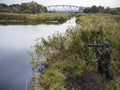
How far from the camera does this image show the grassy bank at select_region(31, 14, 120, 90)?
665 cm

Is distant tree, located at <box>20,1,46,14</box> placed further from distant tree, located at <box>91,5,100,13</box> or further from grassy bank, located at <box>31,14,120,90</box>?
grassy bank, located at <box>31,14,120,90</box>

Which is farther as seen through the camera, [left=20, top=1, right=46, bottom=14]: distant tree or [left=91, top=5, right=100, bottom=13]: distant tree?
[left=20, top=1, right=46, bottom=14]: distant tree

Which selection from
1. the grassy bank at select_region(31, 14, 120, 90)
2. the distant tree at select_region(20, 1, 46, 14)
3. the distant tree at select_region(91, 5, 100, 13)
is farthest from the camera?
the distant tree at select_region(20, 1, 46, 14)

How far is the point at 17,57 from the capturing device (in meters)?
11.4

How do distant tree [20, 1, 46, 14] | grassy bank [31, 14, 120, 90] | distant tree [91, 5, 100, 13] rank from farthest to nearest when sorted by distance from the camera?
distant tree [20, 1, 46, 14], distant tree [91, 5, 100, 13], grassy bank [31, 14, 120, 90]

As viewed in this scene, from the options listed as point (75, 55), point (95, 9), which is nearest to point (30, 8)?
point (95, 9)

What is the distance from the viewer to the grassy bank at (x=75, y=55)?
665cm

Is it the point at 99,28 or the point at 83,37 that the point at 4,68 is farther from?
the point at 99,28

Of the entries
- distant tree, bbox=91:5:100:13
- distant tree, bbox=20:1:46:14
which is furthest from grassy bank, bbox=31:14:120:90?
distant tree, bbox=20:1:46:14

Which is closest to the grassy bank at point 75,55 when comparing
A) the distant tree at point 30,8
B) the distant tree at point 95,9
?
the distant tree at point 95,9

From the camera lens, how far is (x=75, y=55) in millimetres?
8078

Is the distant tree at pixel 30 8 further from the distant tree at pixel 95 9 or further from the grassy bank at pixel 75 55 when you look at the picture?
the grassy bank at pixel 75 55

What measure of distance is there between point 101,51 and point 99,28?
2.31 metres

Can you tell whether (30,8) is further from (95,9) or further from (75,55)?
(75,55)
